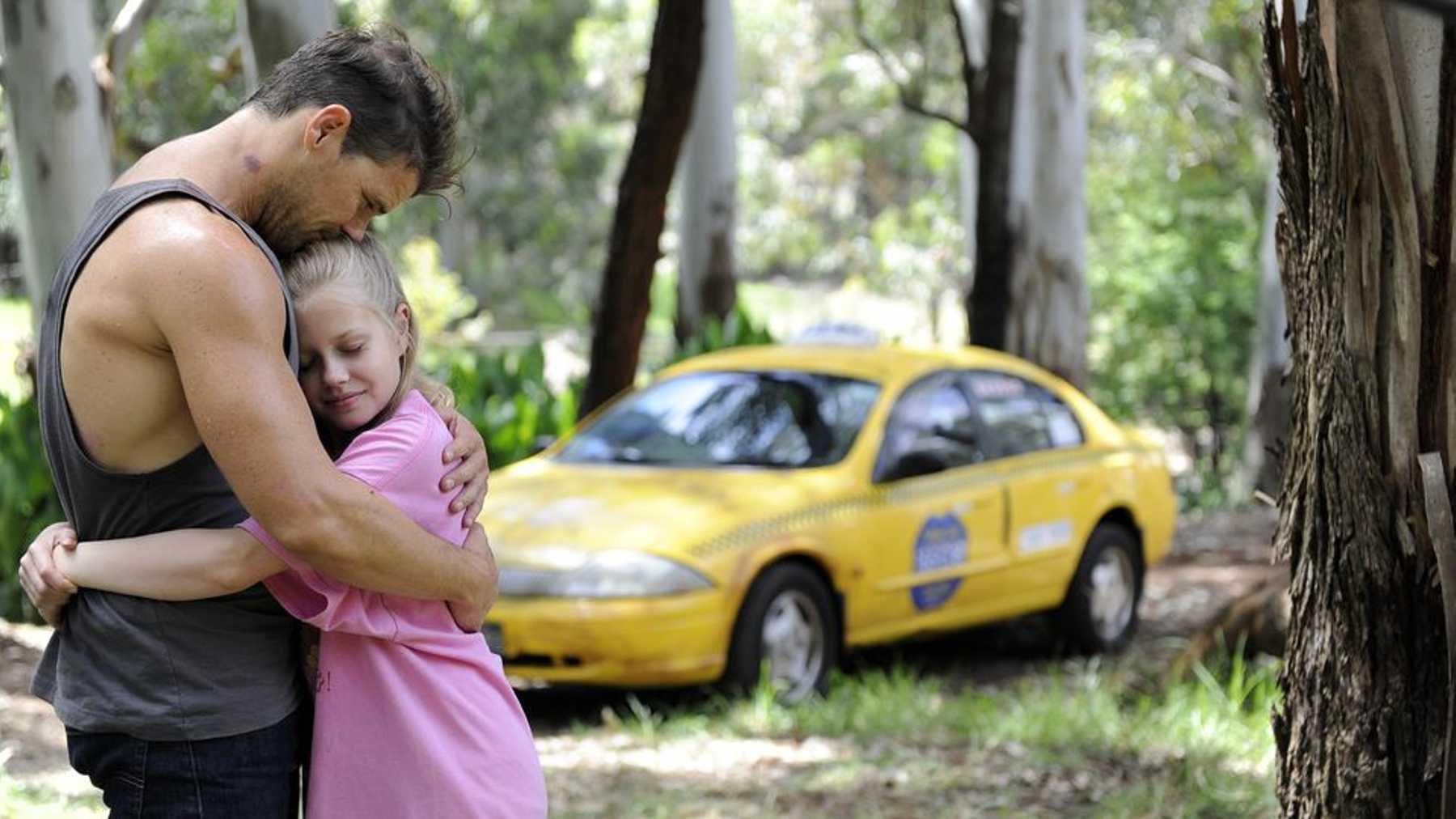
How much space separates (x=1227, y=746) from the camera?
20.6ft

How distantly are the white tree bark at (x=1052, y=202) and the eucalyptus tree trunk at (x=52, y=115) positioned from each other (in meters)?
7.41

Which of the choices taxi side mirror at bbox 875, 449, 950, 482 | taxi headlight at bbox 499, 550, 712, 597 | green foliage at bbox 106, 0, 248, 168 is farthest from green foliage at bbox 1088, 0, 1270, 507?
taxi headlight at bbox 499, 550, 712, 597

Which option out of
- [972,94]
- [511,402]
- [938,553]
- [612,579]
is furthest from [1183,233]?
[612,579]

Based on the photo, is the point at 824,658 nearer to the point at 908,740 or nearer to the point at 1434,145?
the point at 908,740

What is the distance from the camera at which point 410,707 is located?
117 inches

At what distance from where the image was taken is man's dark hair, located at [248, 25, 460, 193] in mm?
2758

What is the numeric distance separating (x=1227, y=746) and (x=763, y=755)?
1.51 meters

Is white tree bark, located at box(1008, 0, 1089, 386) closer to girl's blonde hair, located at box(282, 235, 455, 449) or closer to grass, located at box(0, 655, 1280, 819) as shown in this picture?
grass, located at box(0, 655, 1280, 819)

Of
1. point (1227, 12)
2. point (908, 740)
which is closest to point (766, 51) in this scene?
point (1227, 12)

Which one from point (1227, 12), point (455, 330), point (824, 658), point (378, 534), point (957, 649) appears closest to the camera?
point (378, 534)

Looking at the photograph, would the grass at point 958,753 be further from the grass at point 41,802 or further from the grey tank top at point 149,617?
the grey tank top at point 149,617

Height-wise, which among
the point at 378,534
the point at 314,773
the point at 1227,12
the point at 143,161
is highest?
the point at 1227,12

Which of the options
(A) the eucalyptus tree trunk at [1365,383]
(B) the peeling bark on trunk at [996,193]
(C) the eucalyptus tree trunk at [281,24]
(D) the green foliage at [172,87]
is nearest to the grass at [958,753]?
(A) the eucalyptus tree trunk at [1365,383]

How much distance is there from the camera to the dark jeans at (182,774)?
2777 millimetres
